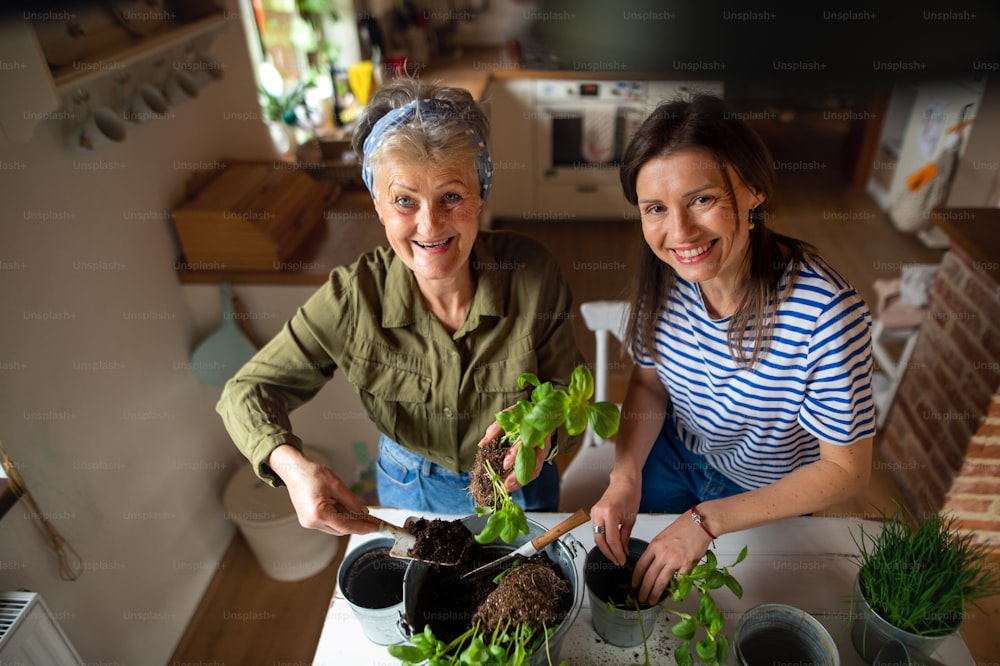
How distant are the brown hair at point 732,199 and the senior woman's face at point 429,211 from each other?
0.26m

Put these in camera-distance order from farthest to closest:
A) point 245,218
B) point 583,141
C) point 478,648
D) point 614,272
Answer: point 583,141, point 614,272, point 245,218, point 478,648

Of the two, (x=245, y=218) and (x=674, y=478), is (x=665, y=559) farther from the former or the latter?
(x=245, y=218)

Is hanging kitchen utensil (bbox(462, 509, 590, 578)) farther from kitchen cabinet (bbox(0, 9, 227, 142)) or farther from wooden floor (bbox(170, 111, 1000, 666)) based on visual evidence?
kitchen cabinet (bbox(0, 9, 227, 142))

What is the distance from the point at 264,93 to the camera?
252 centimetres

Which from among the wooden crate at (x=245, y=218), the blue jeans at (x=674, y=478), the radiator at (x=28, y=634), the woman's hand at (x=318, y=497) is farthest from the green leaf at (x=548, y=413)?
the wooden crate at (x=245, y=218)

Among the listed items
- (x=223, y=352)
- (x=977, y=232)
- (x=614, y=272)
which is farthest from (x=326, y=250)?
(x=614, y=272)

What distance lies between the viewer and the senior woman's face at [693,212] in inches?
37.4

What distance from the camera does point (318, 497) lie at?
100cm

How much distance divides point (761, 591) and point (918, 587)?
24cm

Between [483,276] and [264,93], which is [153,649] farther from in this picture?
[264,93]

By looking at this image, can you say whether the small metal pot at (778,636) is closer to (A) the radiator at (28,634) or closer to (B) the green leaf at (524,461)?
(B) the green leaf at (524,461)

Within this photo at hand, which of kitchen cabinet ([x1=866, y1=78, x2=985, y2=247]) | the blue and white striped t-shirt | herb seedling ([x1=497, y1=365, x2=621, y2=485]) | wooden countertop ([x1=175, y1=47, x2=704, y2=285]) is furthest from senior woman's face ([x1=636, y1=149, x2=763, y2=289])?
kitchen cabinet ([x1=866, y1=78, x2=985, y2=247])

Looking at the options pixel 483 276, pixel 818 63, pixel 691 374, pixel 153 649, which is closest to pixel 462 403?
pixel 483 276

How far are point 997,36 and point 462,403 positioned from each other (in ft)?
10.2
